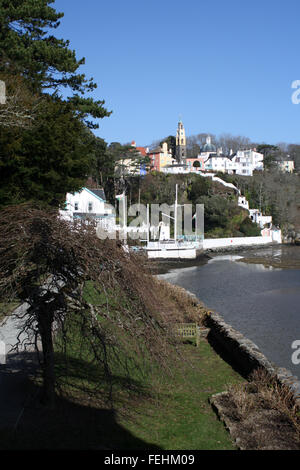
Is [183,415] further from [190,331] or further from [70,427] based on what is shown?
[190,331]

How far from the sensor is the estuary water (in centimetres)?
1889

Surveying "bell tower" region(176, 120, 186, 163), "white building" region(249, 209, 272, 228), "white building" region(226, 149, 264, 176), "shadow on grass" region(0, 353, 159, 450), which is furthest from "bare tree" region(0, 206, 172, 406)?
"bell tower" region(176, 120, 186, 163)

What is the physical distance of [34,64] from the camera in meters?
22.5

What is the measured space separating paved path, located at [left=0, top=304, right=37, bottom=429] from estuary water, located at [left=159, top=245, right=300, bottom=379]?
8.45 metres

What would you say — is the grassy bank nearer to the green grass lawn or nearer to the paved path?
the green grass lawn

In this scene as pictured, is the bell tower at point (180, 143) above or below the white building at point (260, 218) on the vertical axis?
above

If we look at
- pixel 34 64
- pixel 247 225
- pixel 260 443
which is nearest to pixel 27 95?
pixel 34 64

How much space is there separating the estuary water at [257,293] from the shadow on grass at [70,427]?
318 inches

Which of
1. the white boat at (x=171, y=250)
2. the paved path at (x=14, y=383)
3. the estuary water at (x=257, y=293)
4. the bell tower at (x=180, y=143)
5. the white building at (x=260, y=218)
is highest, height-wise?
the bell tower at (x=180, y=143)

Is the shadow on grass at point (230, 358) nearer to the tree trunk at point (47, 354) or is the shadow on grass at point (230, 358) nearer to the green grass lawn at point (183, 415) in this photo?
the green grass lawn at point (183, 415)

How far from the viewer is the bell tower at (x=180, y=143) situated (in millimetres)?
123900

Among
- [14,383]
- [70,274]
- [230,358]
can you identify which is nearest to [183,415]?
[14,383]

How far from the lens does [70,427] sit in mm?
8039

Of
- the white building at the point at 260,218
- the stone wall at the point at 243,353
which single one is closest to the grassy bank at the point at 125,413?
the stone wall at the point at 243,353
